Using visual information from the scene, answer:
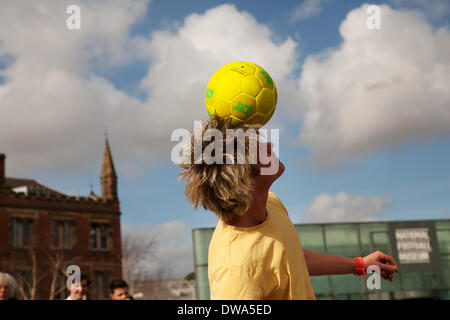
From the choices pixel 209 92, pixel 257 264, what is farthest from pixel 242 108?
pixel 257 264

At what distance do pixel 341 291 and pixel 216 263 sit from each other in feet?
96.0

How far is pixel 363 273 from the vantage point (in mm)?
2639

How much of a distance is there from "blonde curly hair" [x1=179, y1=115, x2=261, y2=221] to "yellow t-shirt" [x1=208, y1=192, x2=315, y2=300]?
0.11 meters

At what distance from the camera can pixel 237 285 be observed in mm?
2051

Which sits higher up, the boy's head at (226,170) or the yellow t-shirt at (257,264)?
the boy's head at (226,170)

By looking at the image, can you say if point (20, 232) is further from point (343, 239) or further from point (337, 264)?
point (337, 264)

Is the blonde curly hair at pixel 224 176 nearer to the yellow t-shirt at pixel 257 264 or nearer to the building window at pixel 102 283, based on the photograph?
the yellow t-shirt at pixel 257 264

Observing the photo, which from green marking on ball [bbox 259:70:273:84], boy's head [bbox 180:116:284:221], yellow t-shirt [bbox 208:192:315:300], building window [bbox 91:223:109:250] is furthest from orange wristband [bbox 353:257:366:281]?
building window [bbox 91:223:109:250]

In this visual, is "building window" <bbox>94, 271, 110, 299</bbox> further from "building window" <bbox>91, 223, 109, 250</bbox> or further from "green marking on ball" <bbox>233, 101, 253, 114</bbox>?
"green marking on ball" <bbox>233, 101, 253, 114</bbox>

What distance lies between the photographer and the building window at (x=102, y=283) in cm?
4544

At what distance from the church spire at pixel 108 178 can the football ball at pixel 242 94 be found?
47.5 m

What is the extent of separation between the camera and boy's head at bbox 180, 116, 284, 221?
83.7 inches

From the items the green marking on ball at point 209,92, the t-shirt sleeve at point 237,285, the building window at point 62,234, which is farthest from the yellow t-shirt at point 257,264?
the building window at point 62,234
